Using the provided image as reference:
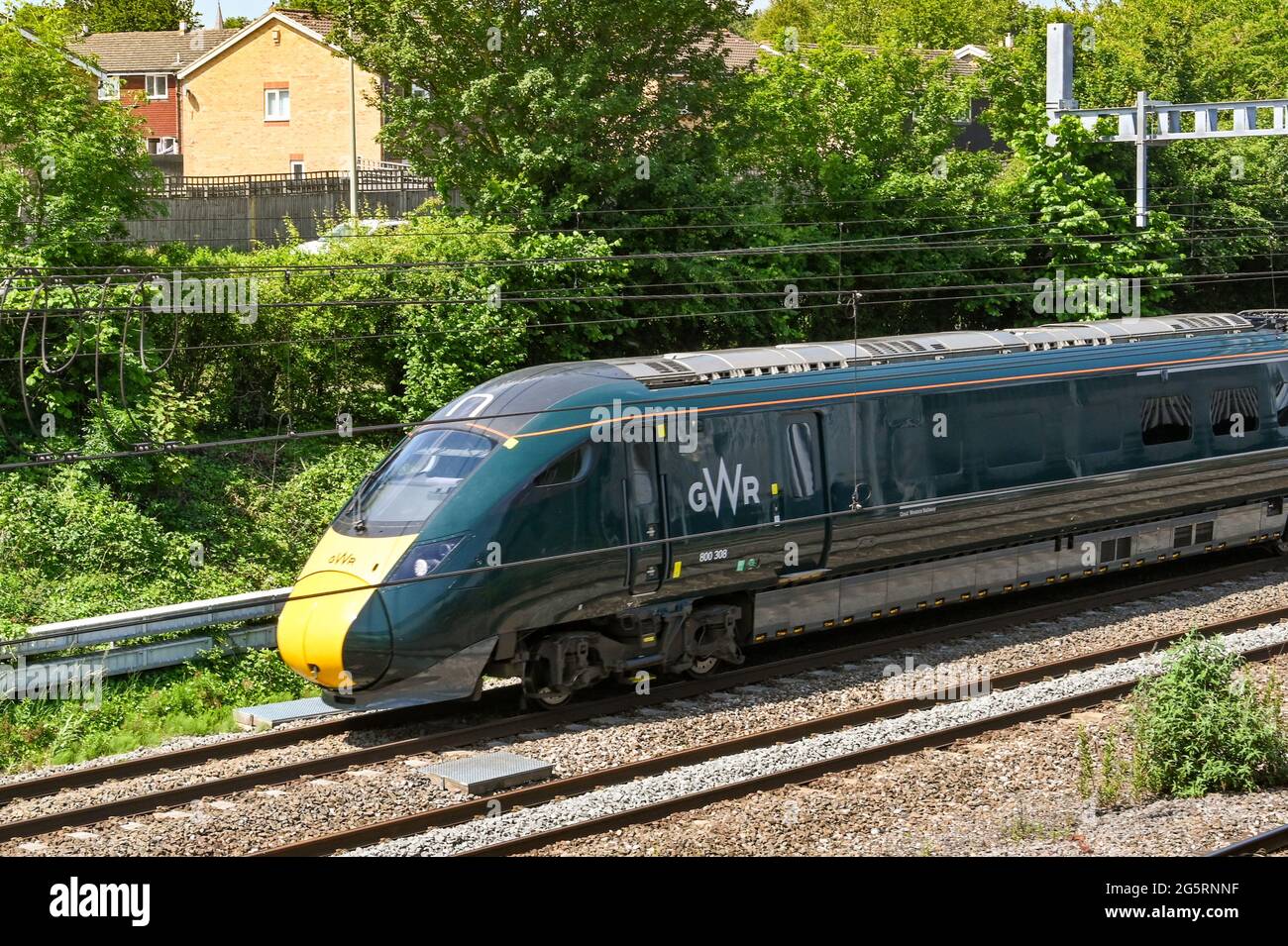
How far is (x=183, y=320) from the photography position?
23.8 m

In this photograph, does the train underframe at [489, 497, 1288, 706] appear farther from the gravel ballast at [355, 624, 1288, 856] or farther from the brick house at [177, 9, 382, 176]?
the brick house at [177, 9, 382, 176]

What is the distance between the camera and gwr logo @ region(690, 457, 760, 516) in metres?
15.1

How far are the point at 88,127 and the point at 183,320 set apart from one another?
338 cm

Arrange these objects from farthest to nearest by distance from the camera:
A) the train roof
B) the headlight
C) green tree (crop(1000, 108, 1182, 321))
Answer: green tree (crop(1000, 108, 1182, 321)) → the train roof → the headlight

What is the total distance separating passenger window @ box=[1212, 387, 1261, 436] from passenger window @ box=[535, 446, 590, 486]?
10.4 metres

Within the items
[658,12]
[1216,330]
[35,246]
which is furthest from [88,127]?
[1216,330]

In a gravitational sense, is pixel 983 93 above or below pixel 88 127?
above

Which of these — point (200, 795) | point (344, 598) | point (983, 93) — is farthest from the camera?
point (983, 93)

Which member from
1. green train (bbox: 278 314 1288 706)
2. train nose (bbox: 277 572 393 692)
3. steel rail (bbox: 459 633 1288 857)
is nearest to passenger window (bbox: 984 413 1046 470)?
green train (bbox: 278 314 1288 706)

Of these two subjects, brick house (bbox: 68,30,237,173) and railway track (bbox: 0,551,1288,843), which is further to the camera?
brick house (bbox: 68,30,237,173)

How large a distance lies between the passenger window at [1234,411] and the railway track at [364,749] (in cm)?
315

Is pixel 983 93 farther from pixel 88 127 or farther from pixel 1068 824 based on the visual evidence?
pixel 1068 824

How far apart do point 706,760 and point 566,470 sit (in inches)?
121

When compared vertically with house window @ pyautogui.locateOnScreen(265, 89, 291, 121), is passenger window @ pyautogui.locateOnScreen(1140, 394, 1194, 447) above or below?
below
